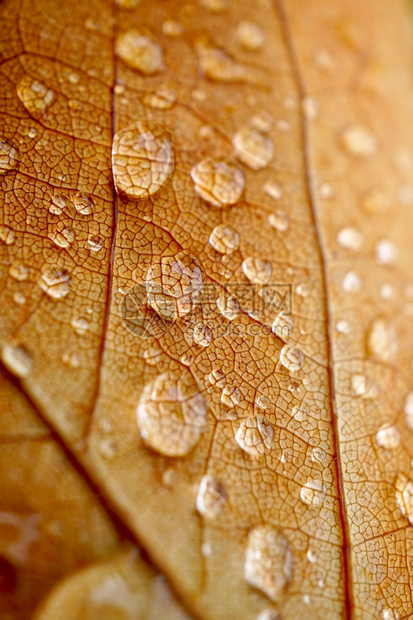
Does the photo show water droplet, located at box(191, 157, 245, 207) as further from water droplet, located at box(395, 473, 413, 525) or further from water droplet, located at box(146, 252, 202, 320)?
water droplet, located at box(395, 473, 413, 525)

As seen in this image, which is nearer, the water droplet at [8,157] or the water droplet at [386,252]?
the water droplet at [8,157]

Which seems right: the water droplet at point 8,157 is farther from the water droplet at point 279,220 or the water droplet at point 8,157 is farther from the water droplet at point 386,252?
the water droplet at point 386,252

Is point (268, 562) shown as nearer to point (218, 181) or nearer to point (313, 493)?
point (313, 493)

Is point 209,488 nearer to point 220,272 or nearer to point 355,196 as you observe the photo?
point 220,272

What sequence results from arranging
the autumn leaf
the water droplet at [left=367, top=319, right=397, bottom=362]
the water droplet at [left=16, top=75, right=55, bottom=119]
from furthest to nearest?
the water droplet at [left=367, top=319, right=397, bottom=362] → the water droplet at [left=16, top=75, right=55, bottom=119] → the autumn leaf

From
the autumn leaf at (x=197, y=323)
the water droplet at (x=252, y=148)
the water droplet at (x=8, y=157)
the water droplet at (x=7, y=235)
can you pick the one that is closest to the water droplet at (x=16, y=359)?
the autumn leaf at (x=197, y=323)

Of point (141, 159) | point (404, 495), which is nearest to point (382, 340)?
point (404, 495)

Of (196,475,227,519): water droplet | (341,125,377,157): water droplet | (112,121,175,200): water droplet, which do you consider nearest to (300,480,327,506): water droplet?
(196,475,227,519): water droplet
